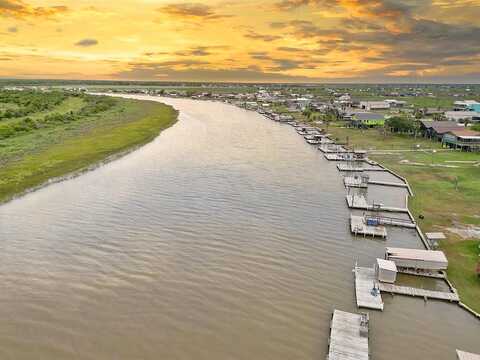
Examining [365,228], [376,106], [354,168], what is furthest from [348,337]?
[376,106]

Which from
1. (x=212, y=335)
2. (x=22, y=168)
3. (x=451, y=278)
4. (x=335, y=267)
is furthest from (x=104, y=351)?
(x=22, y=168)

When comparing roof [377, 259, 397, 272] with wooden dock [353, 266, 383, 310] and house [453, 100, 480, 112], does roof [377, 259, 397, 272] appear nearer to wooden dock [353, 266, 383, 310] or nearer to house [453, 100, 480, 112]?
wooden dock [353, 266, 383, 310]

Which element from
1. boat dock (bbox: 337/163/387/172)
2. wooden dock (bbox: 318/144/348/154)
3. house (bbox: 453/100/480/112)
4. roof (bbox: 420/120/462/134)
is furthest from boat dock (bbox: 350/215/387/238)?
house (bbox: 453/100/480/112)

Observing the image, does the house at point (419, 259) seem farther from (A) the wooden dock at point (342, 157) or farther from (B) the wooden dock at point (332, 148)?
(B) the wooden dock at point (332, 148)

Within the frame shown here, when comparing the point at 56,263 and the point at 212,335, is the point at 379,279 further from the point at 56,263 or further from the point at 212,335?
the point at 56,263

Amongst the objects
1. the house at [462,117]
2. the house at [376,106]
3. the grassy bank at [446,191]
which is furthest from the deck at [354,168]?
the house at [376,106]
